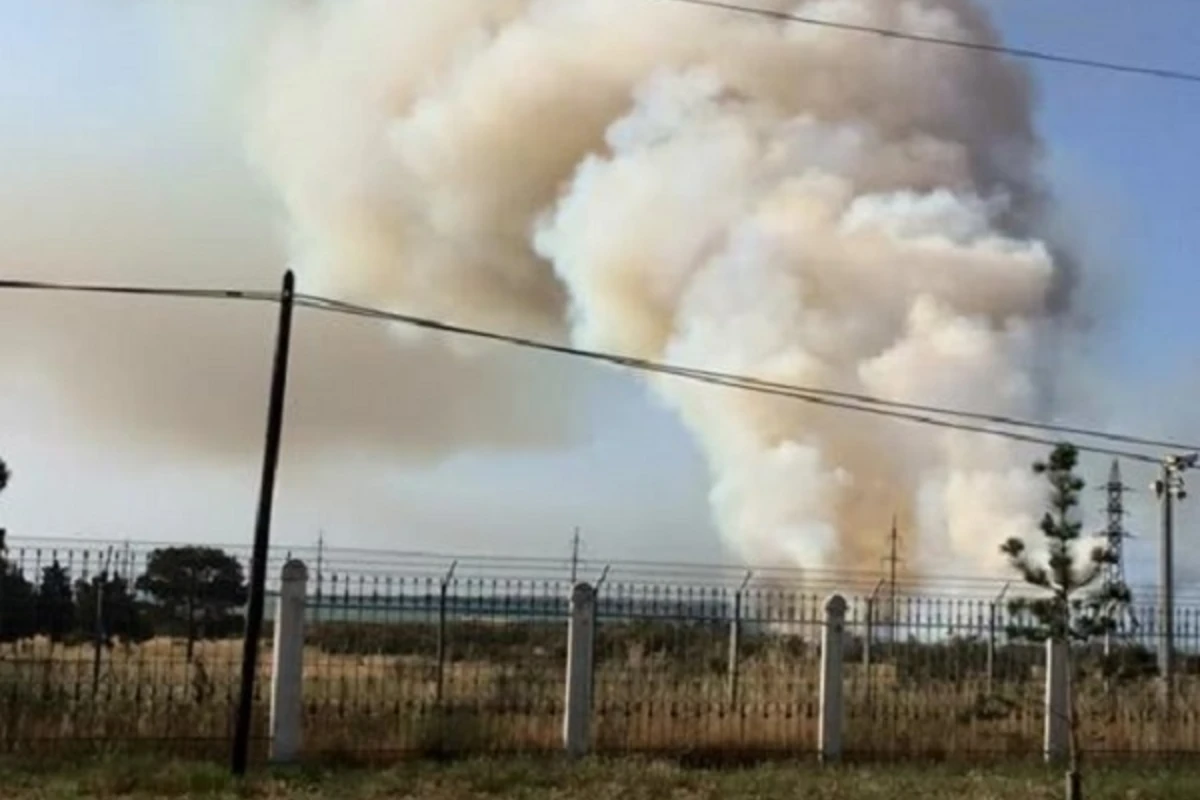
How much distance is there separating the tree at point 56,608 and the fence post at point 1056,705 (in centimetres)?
985

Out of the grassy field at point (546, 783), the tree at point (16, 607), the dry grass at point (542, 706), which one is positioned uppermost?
the tree at point (16, 607)

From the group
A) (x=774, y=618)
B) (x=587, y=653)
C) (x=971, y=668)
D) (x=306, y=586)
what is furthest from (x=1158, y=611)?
(x=306, y=586)

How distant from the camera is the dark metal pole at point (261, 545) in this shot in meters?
14.3

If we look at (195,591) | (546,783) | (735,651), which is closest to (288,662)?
(195,591)

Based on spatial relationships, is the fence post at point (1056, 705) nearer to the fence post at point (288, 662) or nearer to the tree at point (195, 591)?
the fence post at point (288, 662)

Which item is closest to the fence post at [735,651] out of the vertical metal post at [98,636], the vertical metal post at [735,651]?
the vertical metal post at [735,651]

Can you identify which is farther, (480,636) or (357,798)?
(480,636)

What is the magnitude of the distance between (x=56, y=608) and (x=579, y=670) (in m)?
4.86

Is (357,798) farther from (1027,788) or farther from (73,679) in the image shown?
(1027,788)

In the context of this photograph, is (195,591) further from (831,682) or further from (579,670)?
(831,682)

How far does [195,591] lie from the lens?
53.0ft

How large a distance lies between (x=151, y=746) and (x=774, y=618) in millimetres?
6540

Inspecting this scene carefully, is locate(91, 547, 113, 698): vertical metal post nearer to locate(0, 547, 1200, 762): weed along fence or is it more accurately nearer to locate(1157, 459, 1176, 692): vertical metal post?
locate(0, 547, 1200, 762): weed along fence

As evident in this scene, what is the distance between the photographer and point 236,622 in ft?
54.2
